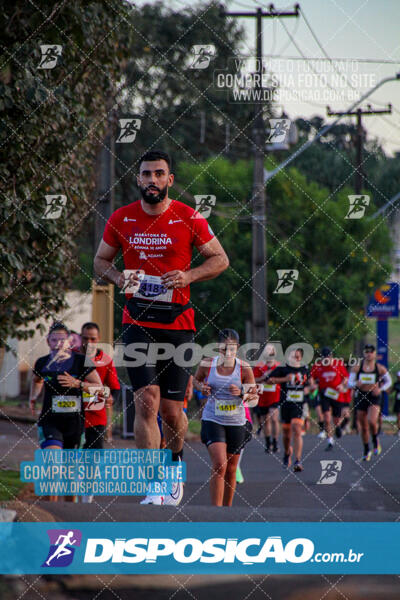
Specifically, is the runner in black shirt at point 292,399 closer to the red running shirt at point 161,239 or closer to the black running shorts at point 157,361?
the black running shorts at point 157,361

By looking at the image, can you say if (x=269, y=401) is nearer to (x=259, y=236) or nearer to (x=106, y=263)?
(x=259, y=236)

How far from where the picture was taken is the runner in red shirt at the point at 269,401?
16672 mm

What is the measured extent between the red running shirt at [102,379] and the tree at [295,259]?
1812 centimetres

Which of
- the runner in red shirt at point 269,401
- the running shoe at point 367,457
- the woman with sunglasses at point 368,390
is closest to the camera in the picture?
the woman with sunglasses at point 368,390

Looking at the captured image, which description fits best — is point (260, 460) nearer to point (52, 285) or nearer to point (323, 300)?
point (52, 285)

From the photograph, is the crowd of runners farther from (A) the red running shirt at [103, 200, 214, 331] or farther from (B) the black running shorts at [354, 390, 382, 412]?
(B) the black running shorts at [354, 390, 382, 412]

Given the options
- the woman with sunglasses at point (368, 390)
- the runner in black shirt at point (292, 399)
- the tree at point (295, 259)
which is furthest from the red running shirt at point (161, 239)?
the tree at point (295, 259)

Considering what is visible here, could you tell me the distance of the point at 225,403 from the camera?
28.1 feet

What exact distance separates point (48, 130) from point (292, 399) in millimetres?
5909

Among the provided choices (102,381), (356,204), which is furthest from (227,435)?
(356,204)

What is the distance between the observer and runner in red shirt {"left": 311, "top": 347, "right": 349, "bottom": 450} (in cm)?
1762

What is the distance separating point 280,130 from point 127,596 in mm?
6413

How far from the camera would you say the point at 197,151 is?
33.9 m

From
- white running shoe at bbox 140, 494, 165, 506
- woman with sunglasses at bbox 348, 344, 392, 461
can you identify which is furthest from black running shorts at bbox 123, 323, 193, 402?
woman with sunglasses at bbox 348, 344, 392, 461
